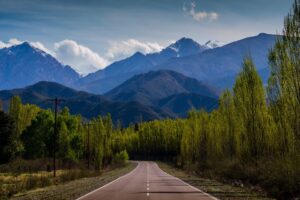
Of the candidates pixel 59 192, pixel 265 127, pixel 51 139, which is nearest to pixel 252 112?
pixel 265 127

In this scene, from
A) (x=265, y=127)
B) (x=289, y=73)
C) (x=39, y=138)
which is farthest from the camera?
(x=39, y=138)

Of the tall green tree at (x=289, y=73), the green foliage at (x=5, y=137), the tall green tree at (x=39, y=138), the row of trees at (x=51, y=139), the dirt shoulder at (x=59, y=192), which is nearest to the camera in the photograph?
the tall green tree at (x=289, y=73)

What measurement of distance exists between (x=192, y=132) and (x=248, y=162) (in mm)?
44137

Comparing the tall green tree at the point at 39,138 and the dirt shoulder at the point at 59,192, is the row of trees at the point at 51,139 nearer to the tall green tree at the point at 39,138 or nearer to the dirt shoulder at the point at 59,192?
the tall green tree at the point at 39,138

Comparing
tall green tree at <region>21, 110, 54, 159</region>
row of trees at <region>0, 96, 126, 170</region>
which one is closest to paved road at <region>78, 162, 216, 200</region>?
row of trees at <region>0, 96, 126, 170</region>

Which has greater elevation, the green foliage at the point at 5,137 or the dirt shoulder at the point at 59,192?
the green foliage at the point at 5,137

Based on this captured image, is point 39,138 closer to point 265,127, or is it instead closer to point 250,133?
point 250,133

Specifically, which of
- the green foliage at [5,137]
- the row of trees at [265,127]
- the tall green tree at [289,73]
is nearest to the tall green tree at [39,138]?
the green foliage at [5,137]

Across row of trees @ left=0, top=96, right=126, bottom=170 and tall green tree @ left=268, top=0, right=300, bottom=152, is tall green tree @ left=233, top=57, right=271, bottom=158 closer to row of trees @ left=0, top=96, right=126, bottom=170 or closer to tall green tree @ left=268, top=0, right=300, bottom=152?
tall green tree @ left=268, top=0, right=300, bottom=152

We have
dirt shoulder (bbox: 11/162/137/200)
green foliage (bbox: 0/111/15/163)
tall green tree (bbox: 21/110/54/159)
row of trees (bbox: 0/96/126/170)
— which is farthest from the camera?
tall green tree (bbox: 21/110/54/159)

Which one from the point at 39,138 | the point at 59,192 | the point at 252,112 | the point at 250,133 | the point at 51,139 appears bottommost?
the point at 59,192

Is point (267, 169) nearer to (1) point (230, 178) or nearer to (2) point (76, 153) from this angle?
(1) point (230, 178)

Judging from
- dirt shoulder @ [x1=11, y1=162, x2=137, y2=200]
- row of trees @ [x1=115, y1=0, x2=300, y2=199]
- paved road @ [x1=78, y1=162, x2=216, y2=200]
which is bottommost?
paved road @ [x1=78, y1=162, x2=216, y2=200]

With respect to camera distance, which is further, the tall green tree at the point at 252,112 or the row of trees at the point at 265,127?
the tall green tree at the point at 252,112
